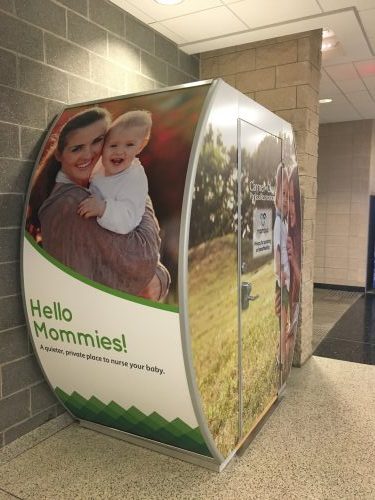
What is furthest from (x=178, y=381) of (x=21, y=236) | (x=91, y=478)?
(x=21, y=236)

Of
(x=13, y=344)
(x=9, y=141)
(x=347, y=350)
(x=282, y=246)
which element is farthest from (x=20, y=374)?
(x=347, y=350)

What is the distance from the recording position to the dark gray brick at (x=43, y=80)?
2338 millimetres

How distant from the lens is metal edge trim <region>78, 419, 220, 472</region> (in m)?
2.25

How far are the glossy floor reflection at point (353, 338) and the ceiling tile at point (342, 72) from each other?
9.40ft

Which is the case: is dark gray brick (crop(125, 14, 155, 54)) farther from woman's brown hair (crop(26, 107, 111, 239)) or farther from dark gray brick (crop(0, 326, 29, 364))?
dark gray brick (crop(0, 326, 29, 364))

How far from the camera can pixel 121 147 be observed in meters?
2.03

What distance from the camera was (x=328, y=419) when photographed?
2809mm

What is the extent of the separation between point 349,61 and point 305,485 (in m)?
3.87

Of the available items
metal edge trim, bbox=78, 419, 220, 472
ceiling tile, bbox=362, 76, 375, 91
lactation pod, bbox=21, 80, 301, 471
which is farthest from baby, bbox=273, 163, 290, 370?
ceiling tile, bbox=362, 76, 375, 91

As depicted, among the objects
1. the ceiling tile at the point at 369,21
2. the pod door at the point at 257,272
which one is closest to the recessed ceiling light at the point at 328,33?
the ceiling tile at the point at 369,21

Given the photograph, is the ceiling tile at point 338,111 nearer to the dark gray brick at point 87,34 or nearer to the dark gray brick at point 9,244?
the dark gray brick at point 87,34

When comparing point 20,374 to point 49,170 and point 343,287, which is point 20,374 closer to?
point 49,170

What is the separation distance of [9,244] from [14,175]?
375 mm

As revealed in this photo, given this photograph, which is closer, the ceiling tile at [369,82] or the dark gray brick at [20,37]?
the dark gray brick at [20,37]
